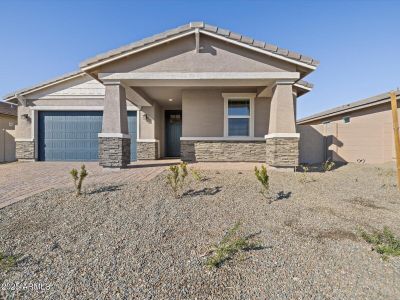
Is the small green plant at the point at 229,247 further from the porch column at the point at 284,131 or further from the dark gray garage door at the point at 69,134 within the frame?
the dark gray garage door at the point at 69,134

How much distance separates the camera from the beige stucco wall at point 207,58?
7.33 meters

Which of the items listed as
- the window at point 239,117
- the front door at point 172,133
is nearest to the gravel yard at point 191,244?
the window at point 239,117

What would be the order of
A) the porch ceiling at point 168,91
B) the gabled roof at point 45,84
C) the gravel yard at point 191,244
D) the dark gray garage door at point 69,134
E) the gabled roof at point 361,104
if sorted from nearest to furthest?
the gravel yard at point 191,244 → the porch ceiling at point 168,91 → the gabled roof at point 361,104 → the gabled roof at point 45,84 → the dark gray garage door at point 69,134

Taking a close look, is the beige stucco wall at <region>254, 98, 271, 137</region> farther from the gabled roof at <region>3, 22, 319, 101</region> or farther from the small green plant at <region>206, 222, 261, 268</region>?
the small green plant at <region>206, 222, 261, 268</region>

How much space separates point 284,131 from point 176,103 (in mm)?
6889

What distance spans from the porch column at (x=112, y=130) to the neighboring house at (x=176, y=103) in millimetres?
35

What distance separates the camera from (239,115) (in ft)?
31.6

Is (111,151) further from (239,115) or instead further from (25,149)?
(25,149)

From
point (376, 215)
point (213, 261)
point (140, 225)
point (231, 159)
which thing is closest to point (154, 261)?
point (213, 261)

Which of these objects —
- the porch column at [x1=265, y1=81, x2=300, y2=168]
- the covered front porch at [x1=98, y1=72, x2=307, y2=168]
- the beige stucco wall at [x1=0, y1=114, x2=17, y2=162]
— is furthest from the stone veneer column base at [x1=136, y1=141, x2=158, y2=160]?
the beige stucco wall at [x1=0, y1=114, x2=17, y2=162]

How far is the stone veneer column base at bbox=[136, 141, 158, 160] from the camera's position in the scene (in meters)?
11.6

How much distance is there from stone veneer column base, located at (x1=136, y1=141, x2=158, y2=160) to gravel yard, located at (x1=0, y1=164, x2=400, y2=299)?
6477mm

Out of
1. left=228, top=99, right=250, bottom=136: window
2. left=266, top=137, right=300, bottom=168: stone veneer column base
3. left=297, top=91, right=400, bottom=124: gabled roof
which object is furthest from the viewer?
left=297, top=91, right=400, bottom=124: gabled roof

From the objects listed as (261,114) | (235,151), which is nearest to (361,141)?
(261,114)
